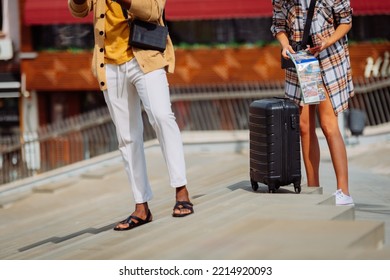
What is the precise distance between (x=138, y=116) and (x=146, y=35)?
62cm

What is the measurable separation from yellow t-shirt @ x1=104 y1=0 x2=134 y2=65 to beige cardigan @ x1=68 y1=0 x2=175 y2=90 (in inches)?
1.6

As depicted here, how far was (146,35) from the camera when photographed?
734 centimetres

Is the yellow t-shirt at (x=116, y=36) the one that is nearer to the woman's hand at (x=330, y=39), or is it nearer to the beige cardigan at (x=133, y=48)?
the beige cardigan at (x=133, y=48)

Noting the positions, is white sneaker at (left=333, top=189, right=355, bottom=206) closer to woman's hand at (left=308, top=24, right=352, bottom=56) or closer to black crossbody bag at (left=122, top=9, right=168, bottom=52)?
woman's hand at (left=308, top=24, right=352, bottom=56)

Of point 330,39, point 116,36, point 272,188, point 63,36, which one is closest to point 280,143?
point 272,188

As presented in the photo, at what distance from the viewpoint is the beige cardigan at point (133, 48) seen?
24.1 ft

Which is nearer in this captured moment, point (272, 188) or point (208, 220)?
point (208, 220)

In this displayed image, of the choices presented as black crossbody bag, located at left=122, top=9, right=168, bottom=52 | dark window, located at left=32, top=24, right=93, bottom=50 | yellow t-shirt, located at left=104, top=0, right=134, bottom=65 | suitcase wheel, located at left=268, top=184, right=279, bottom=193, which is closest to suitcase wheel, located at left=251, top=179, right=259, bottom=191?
suitcase wheel, located at left=268, top=184, right=279, bottom=193

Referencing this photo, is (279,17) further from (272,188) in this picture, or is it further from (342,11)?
(272,188)

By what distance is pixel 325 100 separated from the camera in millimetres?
8008

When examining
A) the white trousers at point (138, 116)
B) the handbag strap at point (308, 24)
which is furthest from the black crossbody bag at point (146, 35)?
the handbag strap at point (308, 24)

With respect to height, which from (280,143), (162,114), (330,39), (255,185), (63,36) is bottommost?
(63,36)

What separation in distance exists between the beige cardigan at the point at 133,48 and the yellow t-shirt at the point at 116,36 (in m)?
0.04
